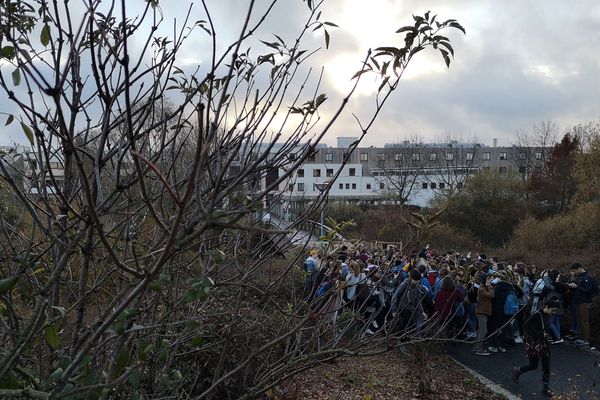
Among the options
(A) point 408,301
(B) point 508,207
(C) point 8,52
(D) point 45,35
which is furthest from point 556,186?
(C) point 8,52

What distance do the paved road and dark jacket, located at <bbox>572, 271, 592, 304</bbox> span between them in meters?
1.00

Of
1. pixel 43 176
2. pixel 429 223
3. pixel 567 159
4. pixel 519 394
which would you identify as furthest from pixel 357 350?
pixel 567 159

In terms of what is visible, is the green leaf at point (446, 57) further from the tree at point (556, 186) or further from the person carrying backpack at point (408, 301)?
the tree at point (556, 186)

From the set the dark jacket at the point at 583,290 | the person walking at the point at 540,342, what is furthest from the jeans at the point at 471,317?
the person walking at the point at 540,342

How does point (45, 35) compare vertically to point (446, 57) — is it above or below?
above

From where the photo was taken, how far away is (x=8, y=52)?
1886 millimetres

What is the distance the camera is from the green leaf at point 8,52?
1.87 m

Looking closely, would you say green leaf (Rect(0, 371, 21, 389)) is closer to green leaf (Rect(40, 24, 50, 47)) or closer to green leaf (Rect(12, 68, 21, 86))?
green leaf (Rect(12, 68, 21, 86))

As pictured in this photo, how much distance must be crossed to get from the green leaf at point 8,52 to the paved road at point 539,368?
24.4 feet

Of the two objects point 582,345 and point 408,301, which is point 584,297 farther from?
point 408,301

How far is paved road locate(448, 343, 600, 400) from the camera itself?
8219 millimetres

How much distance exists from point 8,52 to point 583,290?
39.1ft

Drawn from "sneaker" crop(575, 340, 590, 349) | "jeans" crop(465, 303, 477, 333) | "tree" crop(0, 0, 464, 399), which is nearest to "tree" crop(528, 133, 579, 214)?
"sneaker" crop(575, 340, 590, 349)

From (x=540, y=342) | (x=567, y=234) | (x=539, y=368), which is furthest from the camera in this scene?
(x=567, y=234)
